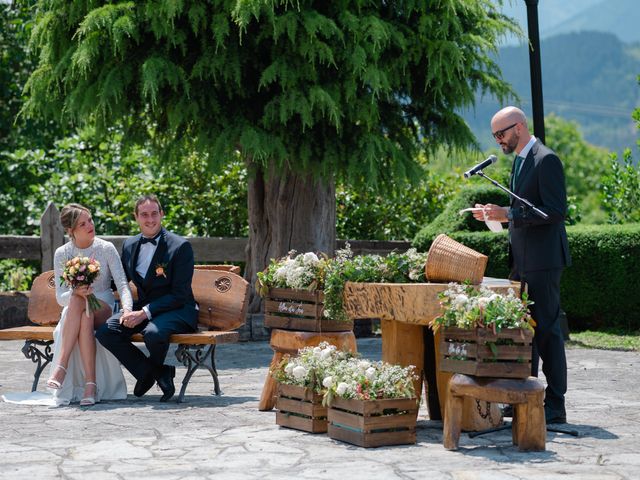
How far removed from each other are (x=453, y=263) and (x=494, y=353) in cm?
76

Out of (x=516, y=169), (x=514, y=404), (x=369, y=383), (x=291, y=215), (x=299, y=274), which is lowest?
(x=514, y=404)

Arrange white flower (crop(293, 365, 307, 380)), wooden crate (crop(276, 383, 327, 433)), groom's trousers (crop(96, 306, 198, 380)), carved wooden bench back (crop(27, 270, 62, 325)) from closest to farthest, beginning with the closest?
wooden crate (crop(276, 383, 327, 433)), white flower (crop(293, 365, 307, 380)), groom's trousers (crop(96, 306, 198, 380)), carved wooden bench back (crop(27, 270, 62, 325))

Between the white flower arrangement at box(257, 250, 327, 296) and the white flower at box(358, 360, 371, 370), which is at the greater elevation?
the white flower arrangement at box(257, 250, 327, 296)

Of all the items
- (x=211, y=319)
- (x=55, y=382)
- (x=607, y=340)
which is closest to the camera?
(x=55, y=382)

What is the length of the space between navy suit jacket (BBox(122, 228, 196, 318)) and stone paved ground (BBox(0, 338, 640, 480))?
0.77 m

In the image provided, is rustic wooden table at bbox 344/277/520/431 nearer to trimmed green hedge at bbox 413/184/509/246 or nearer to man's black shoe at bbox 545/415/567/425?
man's black shoe at bbox 545/415/567/425

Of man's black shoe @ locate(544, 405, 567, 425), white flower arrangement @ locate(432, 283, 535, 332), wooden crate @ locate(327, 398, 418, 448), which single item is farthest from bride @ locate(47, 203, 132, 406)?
man's black shoe @ locate(544, 405, 567, 425)

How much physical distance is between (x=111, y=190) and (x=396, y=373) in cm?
1076

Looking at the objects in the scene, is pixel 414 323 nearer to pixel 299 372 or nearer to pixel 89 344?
pixel 299 372

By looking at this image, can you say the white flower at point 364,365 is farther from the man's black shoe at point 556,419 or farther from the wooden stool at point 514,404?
the man's black shoe at point 556,419

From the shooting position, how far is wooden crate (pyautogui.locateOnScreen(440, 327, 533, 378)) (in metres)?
6.17

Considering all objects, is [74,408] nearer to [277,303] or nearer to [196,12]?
[277,303]

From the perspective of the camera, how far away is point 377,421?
6332 mm

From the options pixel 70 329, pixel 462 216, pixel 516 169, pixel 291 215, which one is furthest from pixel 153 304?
pixel 462 216
